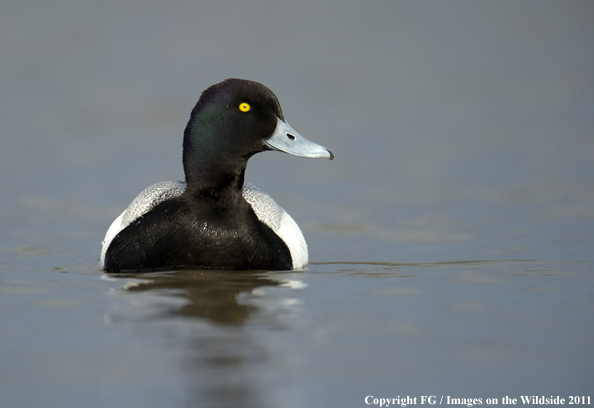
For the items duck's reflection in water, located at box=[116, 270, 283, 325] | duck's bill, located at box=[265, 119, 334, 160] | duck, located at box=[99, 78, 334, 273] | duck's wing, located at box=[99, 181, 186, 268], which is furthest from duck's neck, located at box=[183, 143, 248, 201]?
duck's reflection in water, located at box=[116, 270, 283, 325]

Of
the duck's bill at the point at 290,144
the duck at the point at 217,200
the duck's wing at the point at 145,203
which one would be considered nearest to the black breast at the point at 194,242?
the duck at the point at 217,200

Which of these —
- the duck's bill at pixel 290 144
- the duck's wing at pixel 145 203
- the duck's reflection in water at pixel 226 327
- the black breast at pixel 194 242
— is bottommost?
the duck's reflection in water at pixel 226 327

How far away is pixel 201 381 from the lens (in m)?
4.30

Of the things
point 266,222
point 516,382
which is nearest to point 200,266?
point 266,222

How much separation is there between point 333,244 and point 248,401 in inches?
200

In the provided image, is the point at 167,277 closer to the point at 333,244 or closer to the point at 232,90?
the point at 232,90

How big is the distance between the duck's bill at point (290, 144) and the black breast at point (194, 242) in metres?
0.55

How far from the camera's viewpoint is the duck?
22.2 ft

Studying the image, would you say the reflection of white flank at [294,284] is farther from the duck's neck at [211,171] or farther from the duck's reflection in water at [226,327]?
the duck's neck at [211,171]

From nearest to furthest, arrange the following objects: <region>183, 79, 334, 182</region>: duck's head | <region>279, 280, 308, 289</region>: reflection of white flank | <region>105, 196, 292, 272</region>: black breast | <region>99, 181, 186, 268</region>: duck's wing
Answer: <region>279, 280, 308, 289</region>: reflection of white flank < <region>105, 196, 292, 272</region>: black breast < <region>183, 79, 334, 182</region>: duck's head < <region>99, 181, 186, 268</region>: duck's wing

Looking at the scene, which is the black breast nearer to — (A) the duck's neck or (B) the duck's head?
(A) the duck's neck

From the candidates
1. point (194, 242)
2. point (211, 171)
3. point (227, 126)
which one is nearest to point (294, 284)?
point (194, 242)

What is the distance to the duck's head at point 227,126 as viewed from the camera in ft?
22.5

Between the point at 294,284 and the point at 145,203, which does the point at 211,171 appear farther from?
the point at 294,284
